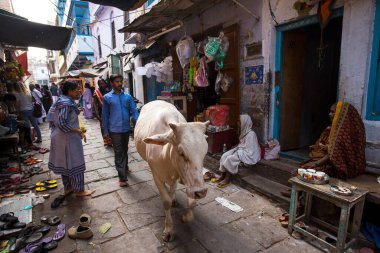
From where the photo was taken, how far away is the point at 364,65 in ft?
10.8

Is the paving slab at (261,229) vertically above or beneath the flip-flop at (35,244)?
beneath

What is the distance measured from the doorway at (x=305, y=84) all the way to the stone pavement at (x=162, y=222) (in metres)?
1.85

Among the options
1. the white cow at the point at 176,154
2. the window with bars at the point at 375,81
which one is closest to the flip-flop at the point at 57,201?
the white cow at the point at 176,154

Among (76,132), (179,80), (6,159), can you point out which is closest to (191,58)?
(179,80)

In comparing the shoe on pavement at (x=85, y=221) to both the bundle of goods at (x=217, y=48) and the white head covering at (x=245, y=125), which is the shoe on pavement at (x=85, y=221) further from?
the bundle of goods at (x=217, y=48)

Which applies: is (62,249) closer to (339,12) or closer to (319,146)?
(319,146)

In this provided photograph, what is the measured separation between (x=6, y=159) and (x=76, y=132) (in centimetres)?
368

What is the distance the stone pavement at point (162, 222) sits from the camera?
2.83 metres

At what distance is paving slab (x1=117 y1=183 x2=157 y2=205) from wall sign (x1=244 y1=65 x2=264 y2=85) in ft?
10.2

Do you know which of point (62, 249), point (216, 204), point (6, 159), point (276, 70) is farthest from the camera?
point (6, 159)

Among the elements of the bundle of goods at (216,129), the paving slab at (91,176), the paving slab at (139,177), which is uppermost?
the bundle of goods at (216,129)

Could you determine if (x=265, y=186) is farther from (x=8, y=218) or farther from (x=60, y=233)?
(x=8, y=218)

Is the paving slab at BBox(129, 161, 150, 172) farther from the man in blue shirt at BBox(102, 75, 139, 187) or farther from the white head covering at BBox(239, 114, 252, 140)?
the white head covering at BBox(239, 114, 252, 140)

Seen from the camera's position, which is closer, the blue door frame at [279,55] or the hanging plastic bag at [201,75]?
the blue door frame at [279,55]
